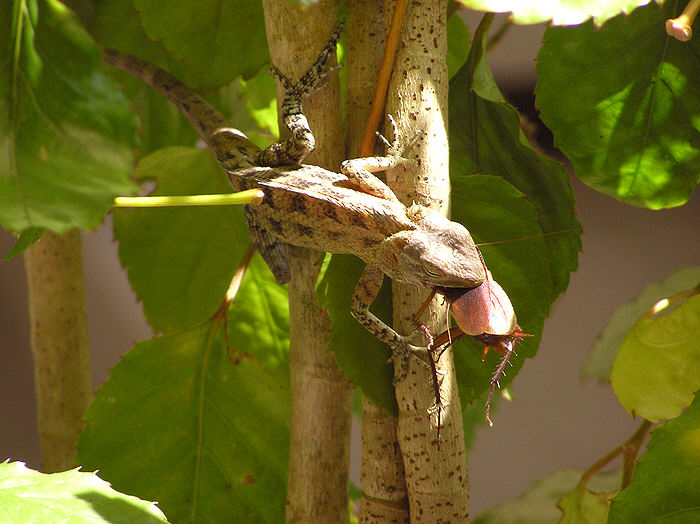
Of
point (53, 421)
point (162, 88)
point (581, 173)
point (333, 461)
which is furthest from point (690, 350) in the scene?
point (53, 421)

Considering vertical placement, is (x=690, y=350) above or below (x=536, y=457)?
above

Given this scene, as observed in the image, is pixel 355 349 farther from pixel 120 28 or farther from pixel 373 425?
pixel 120 28

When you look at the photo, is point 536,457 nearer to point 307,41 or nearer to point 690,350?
point 690,350

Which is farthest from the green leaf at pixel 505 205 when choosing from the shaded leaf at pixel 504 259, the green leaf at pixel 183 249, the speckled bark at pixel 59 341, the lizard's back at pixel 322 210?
the speckled bark at pixel 59 341

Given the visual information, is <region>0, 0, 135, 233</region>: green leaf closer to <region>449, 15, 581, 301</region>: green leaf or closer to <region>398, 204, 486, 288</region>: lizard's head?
<region>398, 204, 486, 288</region>: lizard's head

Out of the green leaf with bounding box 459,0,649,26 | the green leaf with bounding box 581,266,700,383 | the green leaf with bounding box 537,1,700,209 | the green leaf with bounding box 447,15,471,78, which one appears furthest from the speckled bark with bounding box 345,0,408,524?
the green leaf with bounding box 581,266,700,383

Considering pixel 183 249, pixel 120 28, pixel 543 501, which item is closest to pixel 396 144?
pixel 183 249
